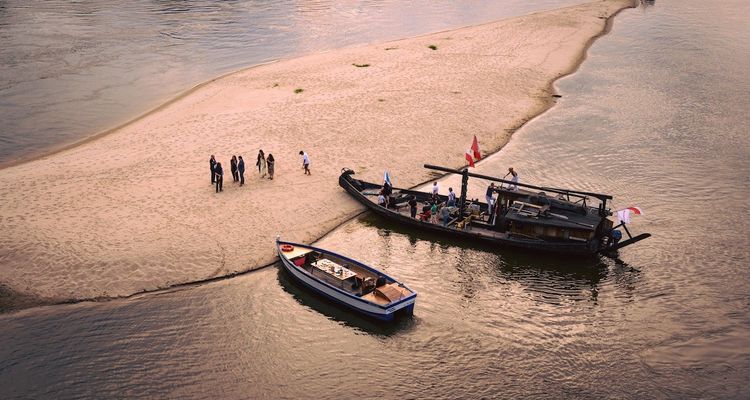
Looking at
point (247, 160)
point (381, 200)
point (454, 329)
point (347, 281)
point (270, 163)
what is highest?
point (270, 163)

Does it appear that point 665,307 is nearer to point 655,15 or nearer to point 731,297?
point 731,297

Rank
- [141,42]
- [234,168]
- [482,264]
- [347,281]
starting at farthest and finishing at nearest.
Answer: [141,42] < [234,168] < [482,264] < [347,281]

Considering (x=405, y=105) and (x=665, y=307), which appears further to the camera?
(x=405, y=105)

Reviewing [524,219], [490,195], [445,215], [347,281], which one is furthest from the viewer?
[490,195]

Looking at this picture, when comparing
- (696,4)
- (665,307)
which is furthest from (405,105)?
(696,4)

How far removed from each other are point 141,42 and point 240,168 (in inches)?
1741

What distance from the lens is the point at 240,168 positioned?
3594 centimetres

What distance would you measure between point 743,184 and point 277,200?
25827mm

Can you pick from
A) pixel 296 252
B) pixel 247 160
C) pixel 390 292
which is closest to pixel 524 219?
pixel 390 292

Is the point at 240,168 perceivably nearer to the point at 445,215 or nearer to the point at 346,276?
the point at 445,215

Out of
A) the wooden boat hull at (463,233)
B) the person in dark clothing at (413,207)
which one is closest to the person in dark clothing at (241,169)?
the wooden boat hull at (463,233)

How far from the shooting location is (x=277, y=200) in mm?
34969

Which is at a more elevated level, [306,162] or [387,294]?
[306,162]

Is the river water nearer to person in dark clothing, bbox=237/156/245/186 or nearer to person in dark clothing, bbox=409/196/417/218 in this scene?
person in dark clothing, bbox=409/196/417/218
